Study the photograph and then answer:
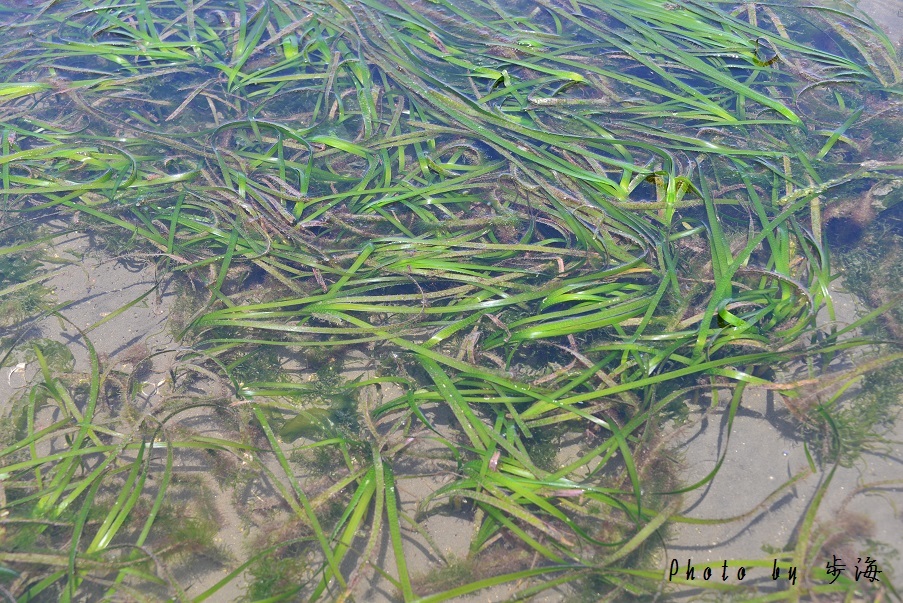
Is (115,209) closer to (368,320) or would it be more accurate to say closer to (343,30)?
(368,320)

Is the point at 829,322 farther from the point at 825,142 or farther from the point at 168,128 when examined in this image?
the point at 168,128

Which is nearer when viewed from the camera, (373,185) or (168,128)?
(373,185)

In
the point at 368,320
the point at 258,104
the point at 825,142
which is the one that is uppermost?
the point at 825,142

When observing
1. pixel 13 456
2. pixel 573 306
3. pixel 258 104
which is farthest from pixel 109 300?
pixel 573 306

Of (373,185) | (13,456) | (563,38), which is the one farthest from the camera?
(563,38)

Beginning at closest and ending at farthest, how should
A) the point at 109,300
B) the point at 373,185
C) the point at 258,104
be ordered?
the point at 109,300, the point at 373,185, the point at 258,104

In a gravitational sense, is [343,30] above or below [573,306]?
above

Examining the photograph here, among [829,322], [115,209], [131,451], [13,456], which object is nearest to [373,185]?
[115,209]
